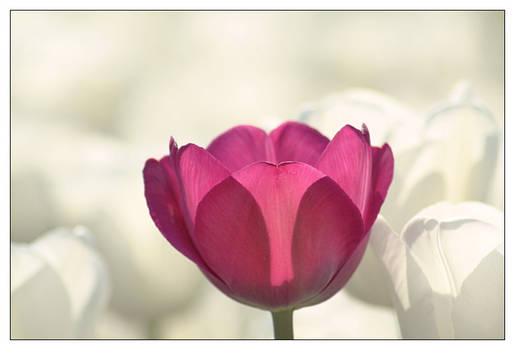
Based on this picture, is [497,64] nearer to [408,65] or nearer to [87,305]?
[408,65]

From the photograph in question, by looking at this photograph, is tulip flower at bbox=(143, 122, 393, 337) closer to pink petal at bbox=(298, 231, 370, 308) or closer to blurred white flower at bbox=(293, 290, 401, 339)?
pink petal at bbox=(298, 231, 370, 308)

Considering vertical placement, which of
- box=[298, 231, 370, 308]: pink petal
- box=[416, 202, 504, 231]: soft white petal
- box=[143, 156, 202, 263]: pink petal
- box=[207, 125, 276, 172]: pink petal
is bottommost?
box=[298, 231, 370, 308]: pink petal

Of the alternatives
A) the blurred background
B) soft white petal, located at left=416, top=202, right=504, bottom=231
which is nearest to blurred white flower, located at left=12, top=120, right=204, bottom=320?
the blurred background

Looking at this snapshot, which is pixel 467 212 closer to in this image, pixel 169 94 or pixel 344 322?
pixel 344 322

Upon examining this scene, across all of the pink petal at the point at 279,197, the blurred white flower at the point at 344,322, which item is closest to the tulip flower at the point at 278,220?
the pink petal at the point at 279,197

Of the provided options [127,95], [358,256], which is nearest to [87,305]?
[358,256]
